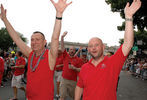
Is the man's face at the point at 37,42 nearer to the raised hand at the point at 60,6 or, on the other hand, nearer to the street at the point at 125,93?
the raised hand at the point at 60,6

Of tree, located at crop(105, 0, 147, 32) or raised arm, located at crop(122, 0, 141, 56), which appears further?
tree, located at crop(105, 0, 147, 32)

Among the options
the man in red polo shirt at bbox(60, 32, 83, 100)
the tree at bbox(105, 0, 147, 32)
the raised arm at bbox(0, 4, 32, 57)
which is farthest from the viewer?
the tree at bbox(105, 0, 147, 32)

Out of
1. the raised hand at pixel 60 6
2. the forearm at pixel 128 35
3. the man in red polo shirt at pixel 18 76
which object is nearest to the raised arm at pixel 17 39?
the raised hand at pixel 60 6

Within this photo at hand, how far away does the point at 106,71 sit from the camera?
2.33 meters

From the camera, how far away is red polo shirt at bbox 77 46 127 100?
2285 millimetres

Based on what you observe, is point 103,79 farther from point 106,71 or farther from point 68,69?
point 68,69

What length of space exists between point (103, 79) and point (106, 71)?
0.12 metres

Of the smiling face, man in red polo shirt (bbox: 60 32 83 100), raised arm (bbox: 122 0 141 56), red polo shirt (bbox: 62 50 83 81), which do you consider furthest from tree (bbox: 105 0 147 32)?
the smiling face

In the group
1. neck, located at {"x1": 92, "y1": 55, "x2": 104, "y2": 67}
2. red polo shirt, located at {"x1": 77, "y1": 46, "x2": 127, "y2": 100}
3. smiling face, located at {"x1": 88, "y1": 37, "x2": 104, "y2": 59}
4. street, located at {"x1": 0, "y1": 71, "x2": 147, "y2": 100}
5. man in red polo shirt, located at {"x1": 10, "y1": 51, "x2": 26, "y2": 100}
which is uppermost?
smiling face, located at {"x1": 88, "y1": 37, "x2": 104, "y2": 59}

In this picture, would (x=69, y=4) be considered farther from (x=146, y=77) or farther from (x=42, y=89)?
(x=146, y=77)

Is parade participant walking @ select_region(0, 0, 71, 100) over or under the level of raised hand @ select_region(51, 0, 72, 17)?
under

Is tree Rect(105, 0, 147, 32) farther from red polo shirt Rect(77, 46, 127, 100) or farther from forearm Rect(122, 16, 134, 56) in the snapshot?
red polo shirt Rect(77, 46, 127, 100)

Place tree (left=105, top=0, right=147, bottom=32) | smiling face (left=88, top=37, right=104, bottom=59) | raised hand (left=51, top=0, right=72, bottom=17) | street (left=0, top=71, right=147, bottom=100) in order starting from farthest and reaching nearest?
tree (left=105, top=0, right=147, bottom=32)
street (left=0, top=71, right=147, bottom=100)
smiling face (left=88, top=37, right=104, bottom=59)
raised hand (left=51, top=0, right=72, bottom=17)

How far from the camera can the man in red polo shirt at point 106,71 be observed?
2.29 metres
